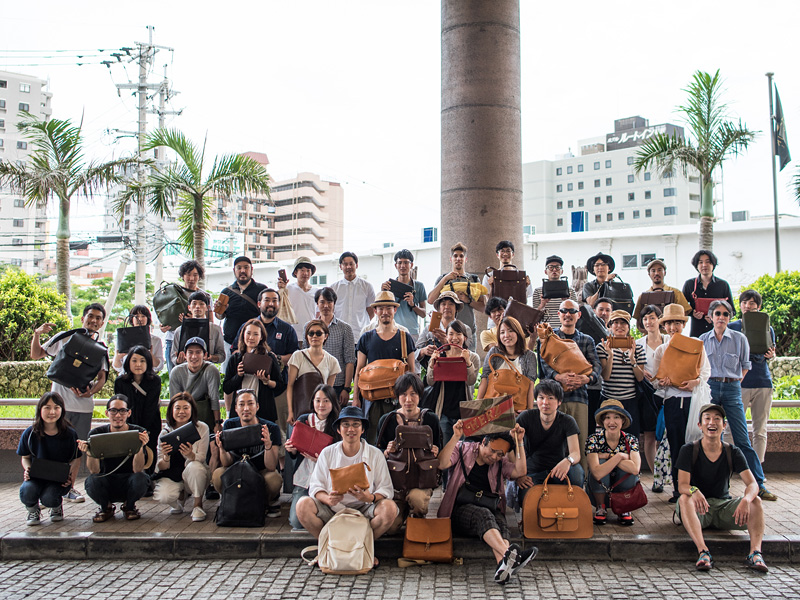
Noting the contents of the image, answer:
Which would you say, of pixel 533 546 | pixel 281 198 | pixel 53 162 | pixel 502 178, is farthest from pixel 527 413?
pixel 281 198

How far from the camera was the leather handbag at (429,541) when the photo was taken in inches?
222

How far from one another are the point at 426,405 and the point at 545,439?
120cm

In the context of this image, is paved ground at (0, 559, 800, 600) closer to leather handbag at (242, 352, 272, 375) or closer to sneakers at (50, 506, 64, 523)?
sneakers at (50, 506, 64, 523)

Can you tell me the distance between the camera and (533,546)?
5.86 meters

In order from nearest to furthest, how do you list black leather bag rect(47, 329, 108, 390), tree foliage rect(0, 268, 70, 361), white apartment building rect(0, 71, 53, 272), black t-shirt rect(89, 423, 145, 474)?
black t-shirt rect(89, 423, 145, 474), black leather bag rect(47, 329, 108, 390), tree foliage rect(0, 268, 70, 361), white apartment building rect(0, 71, 53, 272)

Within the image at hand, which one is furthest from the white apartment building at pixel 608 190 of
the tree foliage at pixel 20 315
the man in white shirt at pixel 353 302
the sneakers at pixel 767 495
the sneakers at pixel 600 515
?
the sneakers at pixel 600 515

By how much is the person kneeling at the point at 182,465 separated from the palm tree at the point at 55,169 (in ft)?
37.9

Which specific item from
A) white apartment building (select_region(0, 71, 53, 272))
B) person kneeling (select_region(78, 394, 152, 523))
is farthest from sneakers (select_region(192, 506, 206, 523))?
white apartment building (select_region(0, 71, 53, 272))

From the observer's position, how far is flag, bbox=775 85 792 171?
20344 millimetres

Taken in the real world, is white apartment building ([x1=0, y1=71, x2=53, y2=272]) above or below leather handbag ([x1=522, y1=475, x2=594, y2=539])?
above

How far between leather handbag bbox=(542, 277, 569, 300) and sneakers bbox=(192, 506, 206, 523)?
4214 mm

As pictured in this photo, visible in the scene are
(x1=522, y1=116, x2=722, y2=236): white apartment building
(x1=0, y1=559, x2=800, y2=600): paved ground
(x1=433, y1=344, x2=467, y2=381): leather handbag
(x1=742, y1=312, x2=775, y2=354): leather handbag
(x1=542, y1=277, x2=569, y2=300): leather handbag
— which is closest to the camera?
(x1=0, y1=559, x2=800, y2=600): paved ground

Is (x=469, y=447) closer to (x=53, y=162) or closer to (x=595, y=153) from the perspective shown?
(x=53, y=162)

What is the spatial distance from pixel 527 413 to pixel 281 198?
88147mm
